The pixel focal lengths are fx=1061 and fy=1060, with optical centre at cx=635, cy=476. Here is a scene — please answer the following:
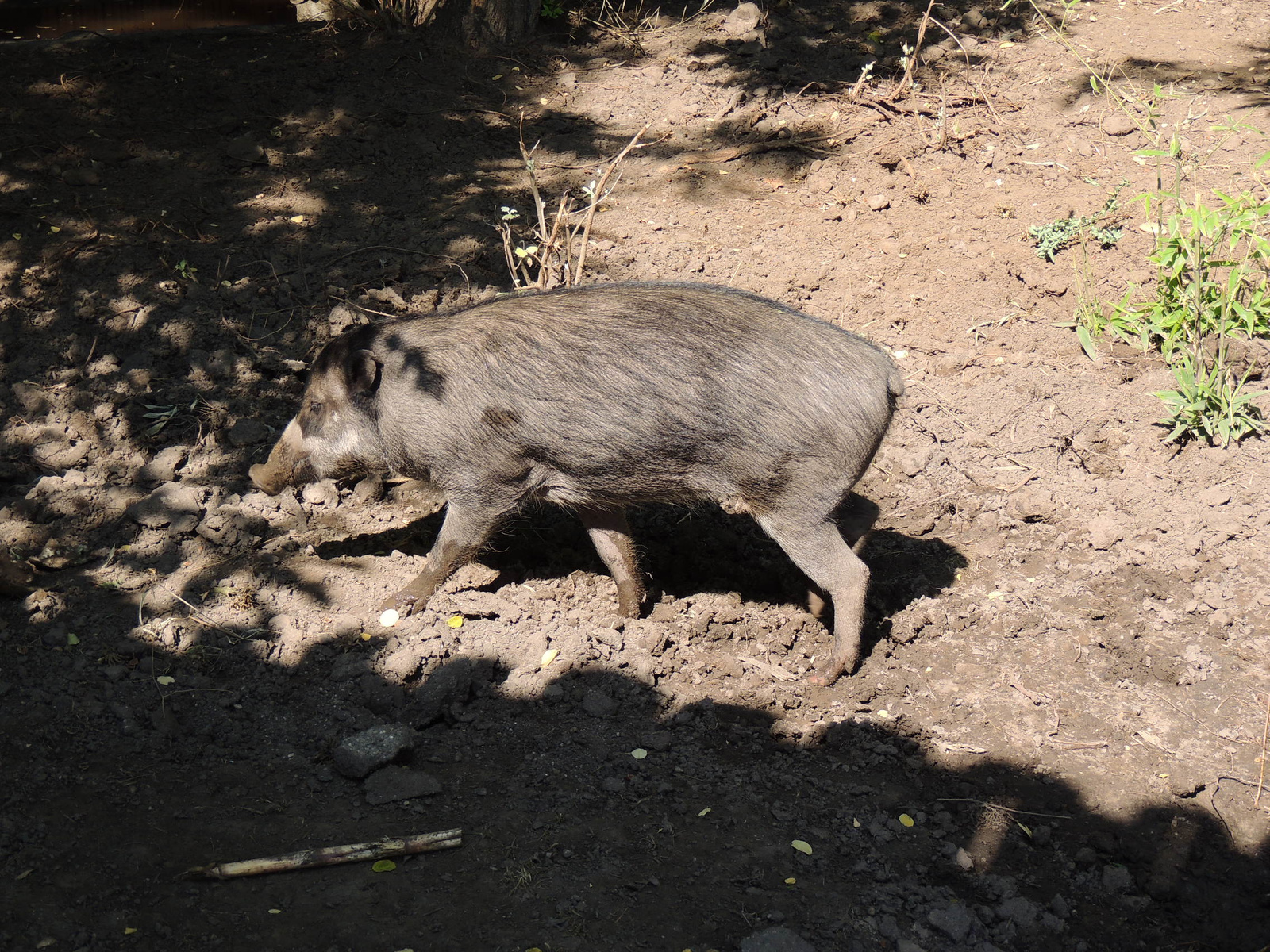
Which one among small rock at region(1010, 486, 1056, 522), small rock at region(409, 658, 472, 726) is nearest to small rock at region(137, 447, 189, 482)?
small rock at region(409, 658, 472, 726)

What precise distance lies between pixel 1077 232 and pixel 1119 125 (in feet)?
4.13

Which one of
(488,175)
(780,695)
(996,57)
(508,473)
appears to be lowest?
(780,695)

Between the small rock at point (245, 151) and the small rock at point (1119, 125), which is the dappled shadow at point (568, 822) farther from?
the small rock at point (1119, 125)

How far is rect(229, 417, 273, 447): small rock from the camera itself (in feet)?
18.0

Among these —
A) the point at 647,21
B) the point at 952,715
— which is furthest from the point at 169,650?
the point at 647,21

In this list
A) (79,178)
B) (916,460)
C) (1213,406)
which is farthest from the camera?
(79,178)

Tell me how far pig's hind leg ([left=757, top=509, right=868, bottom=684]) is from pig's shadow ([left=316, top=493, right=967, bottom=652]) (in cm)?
28

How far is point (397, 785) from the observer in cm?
369

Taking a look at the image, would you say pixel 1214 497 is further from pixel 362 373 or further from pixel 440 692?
pixel 362 373

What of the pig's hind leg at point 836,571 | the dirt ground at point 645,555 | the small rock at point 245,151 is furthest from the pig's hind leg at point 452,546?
the small rock at point 245,151

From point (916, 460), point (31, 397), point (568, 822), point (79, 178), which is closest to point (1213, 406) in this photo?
point (916, 460)

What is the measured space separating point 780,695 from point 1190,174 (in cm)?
434

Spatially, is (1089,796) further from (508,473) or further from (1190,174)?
(1190,174)

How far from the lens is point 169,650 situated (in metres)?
4.23
